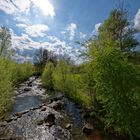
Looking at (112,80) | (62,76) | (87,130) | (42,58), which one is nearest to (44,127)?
(87,130)

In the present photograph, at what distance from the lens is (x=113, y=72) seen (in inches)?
898

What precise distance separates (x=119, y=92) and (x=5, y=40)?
1839 inches

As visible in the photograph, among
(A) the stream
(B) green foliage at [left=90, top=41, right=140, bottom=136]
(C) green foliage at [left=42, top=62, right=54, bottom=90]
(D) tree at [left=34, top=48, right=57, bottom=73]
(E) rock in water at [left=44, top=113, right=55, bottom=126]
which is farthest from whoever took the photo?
(D) tree at [left=34, top=48, right=57, bottom=73]

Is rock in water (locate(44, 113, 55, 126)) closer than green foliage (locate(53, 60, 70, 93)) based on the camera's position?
Yes

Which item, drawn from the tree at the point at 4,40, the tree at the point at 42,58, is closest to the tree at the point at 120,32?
the tree at the point at 4,40

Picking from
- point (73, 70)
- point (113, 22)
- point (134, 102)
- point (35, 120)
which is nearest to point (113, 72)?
point (134, 102)

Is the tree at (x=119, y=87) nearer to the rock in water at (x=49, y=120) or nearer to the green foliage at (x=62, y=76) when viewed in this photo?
the rock in water at (x=49, y=120)

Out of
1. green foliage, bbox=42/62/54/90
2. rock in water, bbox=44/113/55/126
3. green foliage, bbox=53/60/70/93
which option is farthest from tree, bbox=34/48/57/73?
rock in water, bbox=44/113/55/126

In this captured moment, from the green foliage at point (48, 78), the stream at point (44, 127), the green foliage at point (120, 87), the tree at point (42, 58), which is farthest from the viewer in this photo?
the tree at point (42, 58)

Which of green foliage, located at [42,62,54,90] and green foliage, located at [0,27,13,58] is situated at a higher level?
green foliage, located at [0,27,13,58]

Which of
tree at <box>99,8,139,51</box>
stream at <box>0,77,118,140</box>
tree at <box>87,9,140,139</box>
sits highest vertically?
tree at <box>99,8,139,51</box>

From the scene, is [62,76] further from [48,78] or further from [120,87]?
[120,87]

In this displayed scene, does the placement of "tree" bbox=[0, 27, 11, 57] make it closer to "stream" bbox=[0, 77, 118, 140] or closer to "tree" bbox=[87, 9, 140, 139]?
"stream" bbox=[0, 77, 118, 140]

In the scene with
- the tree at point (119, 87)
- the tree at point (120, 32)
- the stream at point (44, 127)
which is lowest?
the stream at point (44, 127)
